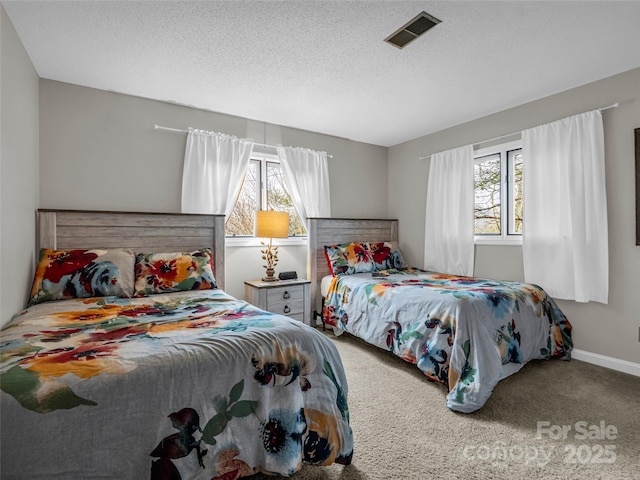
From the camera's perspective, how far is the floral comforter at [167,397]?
3.12 feet

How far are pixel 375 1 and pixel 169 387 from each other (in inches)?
82.7

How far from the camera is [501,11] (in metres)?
1.88

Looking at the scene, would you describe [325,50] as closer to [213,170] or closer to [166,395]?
Answer: [213,170]

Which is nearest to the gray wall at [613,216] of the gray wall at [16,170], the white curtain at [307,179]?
the white curtain at [307,179]

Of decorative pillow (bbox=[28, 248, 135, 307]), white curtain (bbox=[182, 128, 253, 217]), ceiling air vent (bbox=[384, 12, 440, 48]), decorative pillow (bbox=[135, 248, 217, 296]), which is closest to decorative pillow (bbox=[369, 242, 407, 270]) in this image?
white curtain (bbox=[182, 128, 253, 217])

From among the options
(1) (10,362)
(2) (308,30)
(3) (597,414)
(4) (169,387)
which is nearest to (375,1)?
(2) (308,30)

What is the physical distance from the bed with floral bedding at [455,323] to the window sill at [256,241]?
2.02 ft

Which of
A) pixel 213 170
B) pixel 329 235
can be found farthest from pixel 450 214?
pixel 213 170

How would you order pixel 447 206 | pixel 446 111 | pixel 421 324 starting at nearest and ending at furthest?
pixel 421 324 < pixel 446 111 < pixel 447 206

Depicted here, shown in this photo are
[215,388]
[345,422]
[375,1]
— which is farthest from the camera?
[375,1]

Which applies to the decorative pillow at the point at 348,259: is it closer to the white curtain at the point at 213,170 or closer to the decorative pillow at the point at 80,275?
the white curtain at the point at 213,170

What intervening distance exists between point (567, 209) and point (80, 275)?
3875mm

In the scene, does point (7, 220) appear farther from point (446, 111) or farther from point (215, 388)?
point (446, 111)

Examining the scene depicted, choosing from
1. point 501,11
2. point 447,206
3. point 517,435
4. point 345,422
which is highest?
point 501,11
